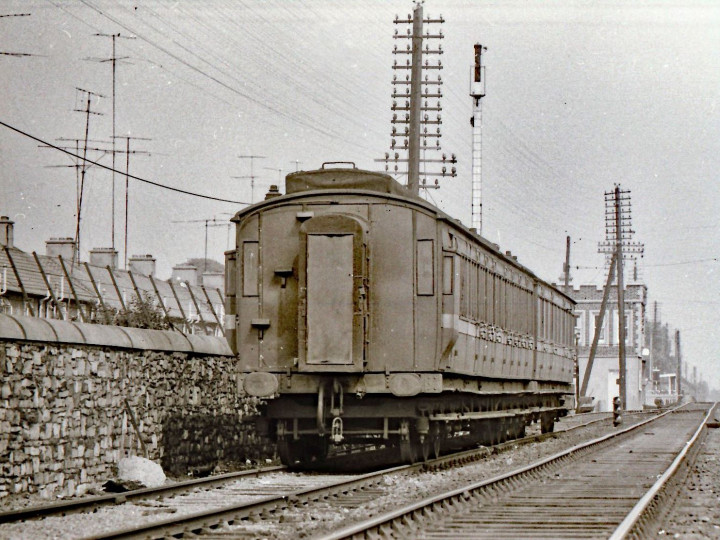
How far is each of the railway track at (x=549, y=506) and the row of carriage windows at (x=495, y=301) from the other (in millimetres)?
2607

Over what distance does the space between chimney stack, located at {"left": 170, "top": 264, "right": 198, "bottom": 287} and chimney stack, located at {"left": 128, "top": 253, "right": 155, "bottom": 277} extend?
2.36m

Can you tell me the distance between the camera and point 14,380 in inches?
456

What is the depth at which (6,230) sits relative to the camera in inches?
1244

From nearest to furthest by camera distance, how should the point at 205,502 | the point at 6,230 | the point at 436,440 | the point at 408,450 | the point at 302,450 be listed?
the point at 205,502, the point at 408,450, the point at 302,450, the point at 436,440, the point at 6,230

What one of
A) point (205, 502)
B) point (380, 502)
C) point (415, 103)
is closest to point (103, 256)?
point (415, 103)

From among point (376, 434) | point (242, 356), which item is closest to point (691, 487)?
point (376, 434)

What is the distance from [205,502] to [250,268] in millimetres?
4335

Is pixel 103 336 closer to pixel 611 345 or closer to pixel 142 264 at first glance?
pixel 142 264

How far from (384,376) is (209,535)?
5.69 metres

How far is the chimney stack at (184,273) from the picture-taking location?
43.5 m

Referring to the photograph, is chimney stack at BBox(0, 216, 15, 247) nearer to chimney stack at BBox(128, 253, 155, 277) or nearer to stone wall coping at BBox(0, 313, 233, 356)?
chimney stack at BBox(128, 253, 155, 277)

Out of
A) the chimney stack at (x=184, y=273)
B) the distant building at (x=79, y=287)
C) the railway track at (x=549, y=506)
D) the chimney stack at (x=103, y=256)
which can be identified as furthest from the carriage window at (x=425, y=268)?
the chimney stack at (x=184, y=273)

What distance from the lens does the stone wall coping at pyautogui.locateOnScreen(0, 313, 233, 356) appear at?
1177 cm

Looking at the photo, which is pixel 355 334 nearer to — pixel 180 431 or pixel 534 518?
pixel 180 431
